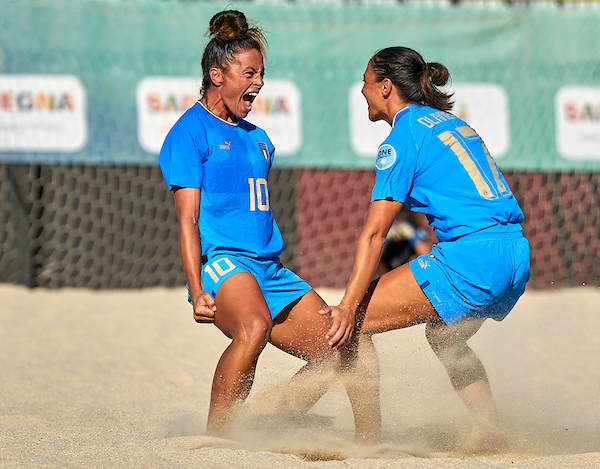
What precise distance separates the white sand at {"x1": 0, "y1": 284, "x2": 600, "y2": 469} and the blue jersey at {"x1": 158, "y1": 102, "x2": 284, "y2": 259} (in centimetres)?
76

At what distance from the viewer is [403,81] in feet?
9.54

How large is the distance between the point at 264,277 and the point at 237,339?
34 cm

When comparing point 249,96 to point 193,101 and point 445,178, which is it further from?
point 193,101

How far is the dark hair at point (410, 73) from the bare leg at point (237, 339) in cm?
100

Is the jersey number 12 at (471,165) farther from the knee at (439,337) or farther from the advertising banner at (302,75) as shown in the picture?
the advertising banner at (302,75)

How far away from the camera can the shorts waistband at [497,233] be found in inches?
106

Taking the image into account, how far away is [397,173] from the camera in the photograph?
272 cm

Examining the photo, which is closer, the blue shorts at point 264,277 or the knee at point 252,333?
the knee at point 252,333

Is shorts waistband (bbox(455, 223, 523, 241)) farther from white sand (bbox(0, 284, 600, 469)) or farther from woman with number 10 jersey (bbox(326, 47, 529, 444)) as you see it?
white sand (bbox(0, 284, 600, 469))

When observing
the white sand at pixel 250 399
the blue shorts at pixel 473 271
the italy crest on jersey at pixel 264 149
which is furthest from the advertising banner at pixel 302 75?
the blue shorts at pixel 473 271

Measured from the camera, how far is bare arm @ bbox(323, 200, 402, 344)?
2683 mm

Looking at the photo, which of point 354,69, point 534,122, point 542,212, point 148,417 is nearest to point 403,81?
point 148,417

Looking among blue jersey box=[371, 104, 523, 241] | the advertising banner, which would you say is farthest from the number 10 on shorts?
the advertising banner

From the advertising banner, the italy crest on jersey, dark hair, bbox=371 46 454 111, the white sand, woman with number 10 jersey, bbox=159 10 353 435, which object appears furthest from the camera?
the advertising banner
